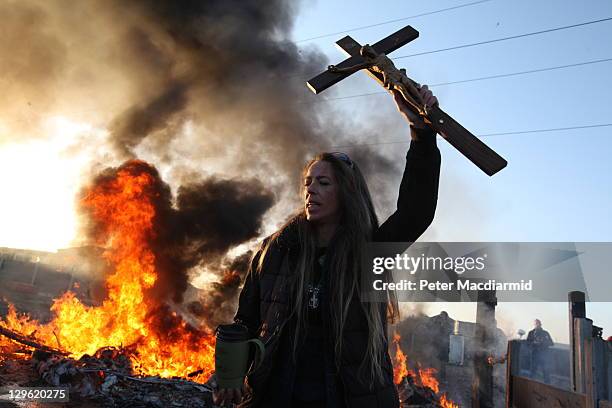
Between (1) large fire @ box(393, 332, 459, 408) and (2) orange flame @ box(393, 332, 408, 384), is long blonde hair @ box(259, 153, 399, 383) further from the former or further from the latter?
(2) orange flame @ box(393, 332, 408, 384)

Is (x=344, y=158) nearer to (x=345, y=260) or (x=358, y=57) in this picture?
(x=345, y=260)

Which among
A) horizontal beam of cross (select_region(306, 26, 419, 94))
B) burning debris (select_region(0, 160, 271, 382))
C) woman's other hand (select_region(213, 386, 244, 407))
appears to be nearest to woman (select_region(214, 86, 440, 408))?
woman's other hand (select_region(213, 386, 244, 407))

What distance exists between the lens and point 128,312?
47.2ft

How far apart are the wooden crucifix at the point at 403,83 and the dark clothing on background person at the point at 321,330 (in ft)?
0.73

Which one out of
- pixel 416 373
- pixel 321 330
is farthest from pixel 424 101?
pixel 416 373

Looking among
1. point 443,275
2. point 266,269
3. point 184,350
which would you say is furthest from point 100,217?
point 266,269

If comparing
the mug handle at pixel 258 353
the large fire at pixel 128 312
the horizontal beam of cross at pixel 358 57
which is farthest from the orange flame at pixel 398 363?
the mug handle at pixel 258 353

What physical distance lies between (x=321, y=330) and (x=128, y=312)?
14.5m

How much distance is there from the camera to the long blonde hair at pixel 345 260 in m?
1.97

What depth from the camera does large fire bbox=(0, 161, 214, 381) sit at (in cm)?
1248

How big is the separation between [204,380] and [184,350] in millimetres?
2222

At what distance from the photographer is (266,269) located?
2.29m

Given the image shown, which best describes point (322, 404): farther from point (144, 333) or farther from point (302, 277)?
point (144, 333)

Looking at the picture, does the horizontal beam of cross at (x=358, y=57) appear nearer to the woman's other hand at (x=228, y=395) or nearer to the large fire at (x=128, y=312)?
the woman's other hand at (x=228, y=395)
